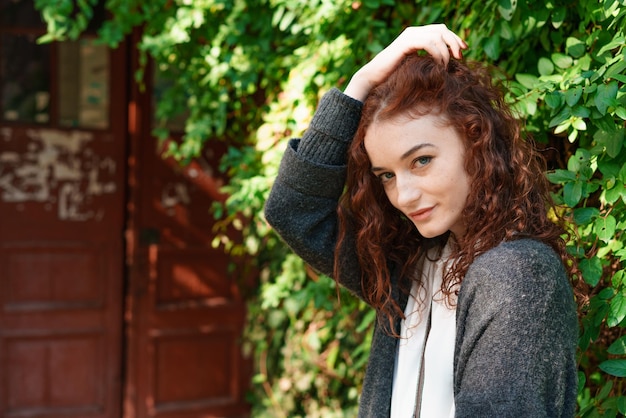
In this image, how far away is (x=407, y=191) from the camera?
139 cm

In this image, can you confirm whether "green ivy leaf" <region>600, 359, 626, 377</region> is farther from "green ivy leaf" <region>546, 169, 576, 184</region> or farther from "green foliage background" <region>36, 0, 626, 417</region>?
"green ivy leaf" <region>546, 169, 576, 184</region>

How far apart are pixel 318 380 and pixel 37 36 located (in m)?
2.14

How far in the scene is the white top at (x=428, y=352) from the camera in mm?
1356

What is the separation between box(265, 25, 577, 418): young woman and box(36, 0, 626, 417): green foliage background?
20cm

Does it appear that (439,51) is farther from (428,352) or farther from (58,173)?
(58,173)

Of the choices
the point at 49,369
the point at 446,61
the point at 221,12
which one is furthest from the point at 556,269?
the point at 49,369

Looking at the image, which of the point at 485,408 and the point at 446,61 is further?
the point at 446,61

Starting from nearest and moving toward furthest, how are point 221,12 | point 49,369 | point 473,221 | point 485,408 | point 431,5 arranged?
point 485,408 → point 473,221 → point 431,5 → point 221,12 → point 49,369

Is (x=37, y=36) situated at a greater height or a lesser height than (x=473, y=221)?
greater

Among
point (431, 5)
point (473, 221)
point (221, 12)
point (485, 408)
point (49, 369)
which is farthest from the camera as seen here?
point (49, 369)

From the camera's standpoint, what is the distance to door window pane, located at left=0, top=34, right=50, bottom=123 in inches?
144

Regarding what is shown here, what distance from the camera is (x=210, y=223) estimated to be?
3949 millimetres

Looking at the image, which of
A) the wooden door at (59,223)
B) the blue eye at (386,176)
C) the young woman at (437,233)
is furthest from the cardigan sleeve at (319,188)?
the wooden door at (59,223)

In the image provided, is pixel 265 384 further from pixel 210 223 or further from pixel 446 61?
pixel 446 61
